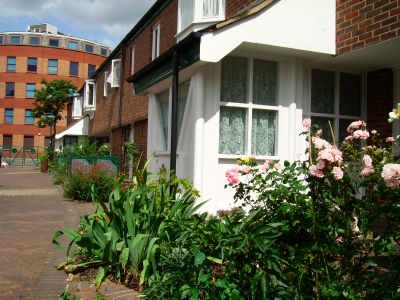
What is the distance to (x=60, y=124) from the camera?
58.1m

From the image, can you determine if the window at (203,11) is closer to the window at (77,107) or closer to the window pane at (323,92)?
the window pane at (323,92)

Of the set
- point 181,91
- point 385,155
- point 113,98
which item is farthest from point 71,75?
point 385,155

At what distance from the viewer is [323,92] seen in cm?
746

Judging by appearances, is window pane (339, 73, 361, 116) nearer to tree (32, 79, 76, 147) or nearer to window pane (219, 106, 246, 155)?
window pane (219, 106, 246, 155)

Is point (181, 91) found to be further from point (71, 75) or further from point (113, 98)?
point (71, 75)

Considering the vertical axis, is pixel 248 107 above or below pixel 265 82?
below

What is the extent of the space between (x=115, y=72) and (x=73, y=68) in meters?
44.0

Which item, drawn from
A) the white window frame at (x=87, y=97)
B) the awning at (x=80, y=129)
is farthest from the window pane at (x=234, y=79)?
the awning at (x=80, y=129)

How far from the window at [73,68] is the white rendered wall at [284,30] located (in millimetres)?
57479

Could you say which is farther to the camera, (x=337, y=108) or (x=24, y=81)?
(x=24, y=81)

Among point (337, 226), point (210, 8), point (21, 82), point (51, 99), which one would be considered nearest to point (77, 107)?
point (51, 99)

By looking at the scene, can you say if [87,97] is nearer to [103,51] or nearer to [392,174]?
[392,174]

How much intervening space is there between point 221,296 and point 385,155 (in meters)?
1.65

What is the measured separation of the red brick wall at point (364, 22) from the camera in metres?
5.78
